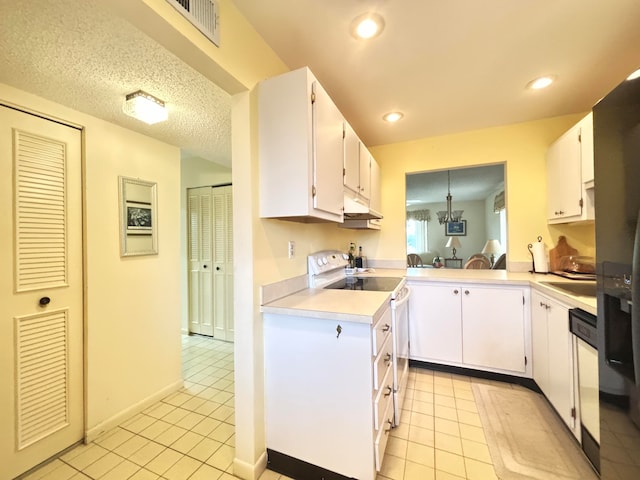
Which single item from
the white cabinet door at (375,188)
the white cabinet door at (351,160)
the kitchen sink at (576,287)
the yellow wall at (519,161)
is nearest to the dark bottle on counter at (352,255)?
the white cabinet door at (375,188)

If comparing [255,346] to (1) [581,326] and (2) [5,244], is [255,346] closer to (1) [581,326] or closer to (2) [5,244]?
(2) [5,244]

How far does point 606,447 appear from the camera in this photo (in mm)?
916

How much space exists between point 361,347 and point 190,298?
10.3 ft

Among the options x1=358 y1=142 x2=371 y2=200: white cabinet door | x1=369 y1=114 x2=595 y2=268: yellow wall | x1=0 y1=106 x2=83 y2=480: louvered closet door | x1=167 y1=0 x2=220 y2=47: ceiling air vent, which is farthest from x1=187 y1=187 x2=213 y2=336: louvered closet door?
x1=369 y1=114 x2=595 y2=268: yellow wall

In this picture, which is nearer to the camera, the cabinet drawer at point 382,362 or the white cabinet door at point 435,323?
the cabinet drawer at point 382,362

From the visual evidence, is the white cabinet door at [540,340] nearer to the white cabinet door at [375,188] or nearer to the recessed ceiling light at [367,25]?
the white cabinet door at [375,188]

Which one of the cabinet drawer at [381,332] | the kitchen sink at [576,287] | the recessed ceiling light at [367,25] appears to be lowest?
the cabinet drawer at [381,332]

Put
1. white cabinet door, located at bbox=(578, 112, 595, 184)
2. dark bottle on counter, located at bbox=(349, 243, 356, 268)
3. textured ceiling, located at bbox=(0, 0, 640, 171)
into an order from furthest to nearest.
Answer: dark bottle on counter, located at bbox=(349, 243, 356, 268)
white cabinet door, located at bbox=(578, 112, 595, 184)
textured ceiling, located at bbox=(0, 0, 640, 171)

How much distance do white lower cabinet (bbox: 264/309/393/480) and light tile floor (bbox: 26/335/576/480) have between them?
25cm

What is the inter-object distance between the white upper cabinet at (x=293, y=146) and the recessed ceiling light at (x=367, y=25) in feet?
1.18

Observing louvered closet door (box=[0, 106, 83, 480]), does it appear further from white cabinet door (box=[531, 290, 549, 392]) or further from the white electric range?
white cabinet door (box=[531, 290, 549, 392])

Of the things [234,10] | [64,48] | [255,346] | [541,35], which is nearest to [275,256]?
[255,346]

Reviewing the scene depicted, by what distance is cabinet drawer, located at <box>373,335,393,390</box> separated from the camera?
4.27ft

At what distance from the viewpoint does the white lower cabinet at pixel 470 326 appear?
2.21m
